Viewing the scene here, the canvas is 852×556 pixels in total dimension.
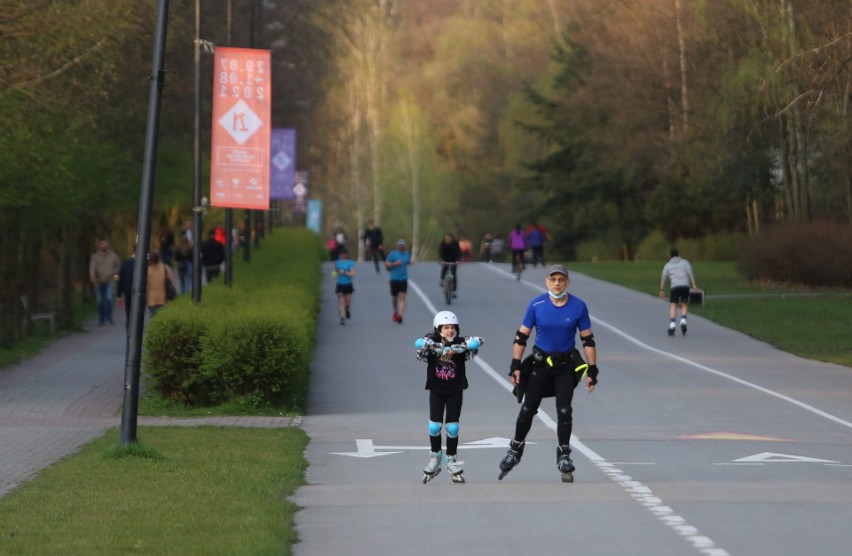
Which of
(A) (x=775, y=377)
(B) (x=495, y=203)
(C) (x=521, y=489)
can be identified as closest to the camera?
(C) (x=521, y=489)

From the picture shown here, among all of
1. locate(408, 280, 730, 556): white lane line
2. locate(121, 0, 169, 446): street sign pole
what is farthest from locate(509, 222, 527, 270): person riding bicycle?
locate(121, 0, 169, 446): street sign pole

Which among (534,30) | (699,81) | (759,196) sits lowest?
(759,196)

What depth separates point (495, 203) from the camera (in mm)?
92750

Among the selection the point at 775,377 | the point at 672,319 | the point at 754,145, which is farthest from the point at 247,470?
the point at 754,145

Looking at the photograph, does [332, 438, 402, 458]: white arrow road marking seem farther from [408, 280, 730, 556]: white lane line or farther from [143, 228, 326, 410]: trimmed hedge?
[143, 228, 326, 410]: trimmed hedge

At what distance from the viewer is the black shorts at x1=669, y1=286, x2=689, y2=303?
107 feet

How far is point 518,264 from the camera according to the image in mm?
50688

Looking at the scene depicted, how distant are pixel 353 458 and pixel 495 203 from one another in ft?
255

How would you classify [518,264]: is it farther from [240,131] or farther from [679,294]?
[240,131]

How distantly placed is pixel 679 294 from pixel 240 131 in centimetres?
1176

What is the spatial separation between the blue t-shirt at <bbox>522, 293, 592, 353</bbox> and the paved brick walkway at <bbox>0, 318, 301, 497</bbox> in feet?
14.0

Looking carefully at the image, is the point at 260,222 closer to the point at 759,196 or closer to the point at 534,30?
the point at 759,196

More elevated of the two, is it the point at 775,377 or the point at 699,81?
the point at 699,81

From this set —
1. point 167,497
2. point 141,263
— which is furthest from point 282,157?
point 167,497
